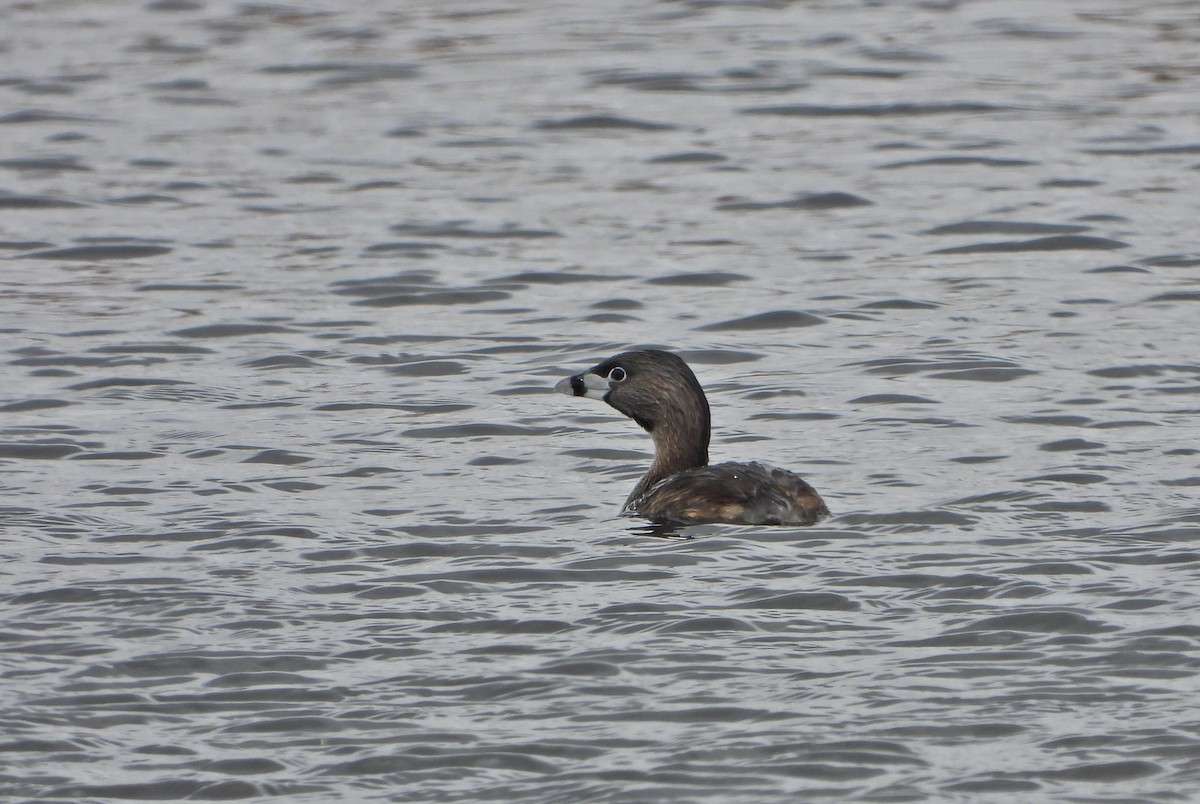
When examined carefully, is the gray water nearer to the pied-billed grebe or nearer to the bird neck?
the pied-billed grebe

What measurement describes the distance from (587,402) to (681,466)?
217 centimetres

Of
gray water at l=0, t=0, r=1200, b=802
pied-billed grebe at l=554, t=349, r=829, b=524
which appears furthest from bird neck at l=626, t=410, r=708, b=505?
gray water at l=0, t=0, r=1200, b=802

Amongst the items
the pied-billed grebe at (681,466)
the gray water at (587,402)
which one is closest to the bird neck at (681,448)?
the pied-billed grebe at (681,466)

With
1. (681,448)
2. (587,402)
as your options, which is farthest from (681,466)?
(587,402)

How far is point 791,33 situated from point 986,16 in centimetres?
198

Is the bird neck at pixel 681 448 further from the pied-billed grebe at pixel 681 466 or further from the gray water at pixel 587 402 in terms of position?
the gray water at pixel 587 402

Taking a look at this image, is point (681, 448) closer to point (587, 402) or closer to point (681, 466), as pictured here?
point (681, 466)

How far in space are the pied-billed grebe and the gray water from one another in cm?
17

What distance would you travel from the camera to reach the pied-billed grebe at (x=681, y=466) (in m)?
9.95

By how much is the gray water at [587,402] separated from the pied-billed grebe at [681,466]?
17cm

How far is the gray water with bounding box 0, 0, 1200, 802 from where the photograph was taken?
7.55 meters

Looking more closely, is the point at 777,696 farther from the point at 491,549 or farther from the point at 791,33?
the point at 791,33

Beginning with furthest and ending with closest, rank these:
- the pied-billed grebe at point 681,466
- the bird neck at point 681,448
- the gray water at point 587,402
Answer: the bird neck at point 681,448, the pied-billed grebe at point 681,466, the gray water at point 587,402

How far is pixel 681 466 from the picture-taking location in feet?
35.4
